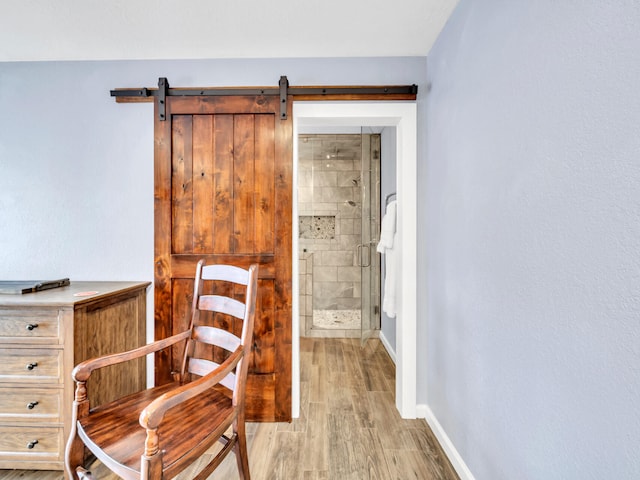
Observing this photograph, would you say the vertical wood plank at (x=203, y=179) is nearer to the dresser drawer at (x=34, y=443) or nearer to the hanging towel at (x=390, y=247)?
the dresser drawer at (x=34, y=443)

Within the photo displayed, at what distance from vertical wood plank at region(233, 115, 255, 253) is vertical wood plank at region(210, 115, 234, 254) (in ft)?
0.11

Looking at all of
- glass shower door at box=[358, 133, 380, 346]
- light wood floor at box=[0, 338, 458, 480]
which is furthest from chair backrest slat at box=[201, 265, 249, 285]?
glass shower door at box=[358, 133, 380, 346]

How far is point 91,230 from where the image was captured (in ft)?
7.14

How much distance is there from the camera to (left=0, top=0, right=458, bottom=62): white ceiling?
1689mm

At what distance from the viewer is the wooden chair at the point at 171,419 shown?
105cm

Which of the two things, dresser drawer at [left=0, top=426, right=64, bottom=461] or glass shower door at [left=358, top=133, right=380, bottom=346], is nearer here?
dresser drawer at [left=0, top=426, right=64, bottom=461]

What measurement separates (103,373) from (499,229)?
86.0 inches

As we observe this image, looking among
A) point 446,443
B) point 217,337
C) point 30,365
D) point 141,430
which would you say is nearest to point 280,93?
point 217,337

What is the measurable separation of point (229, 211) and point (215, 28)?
43.3 inches

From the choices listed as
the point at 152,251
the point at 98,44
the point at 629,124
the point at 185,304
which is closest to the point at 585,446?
the point at 629,124

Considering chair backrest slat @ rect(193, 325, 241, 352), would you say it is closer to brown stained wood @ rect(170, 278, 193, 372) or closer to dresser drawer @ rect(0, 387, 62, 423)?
brown stained wood @ rect(170, 278, 193, 372)

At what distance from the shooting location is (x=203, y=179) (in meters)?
2.14

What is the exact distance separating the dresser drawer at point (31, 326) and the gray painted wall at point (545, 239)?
209 centimetres

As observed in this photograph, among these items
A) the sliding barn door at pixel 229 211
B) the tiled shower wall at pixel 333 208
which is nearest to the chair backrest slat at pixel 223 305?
the sliding barn door at pixel 229 211
